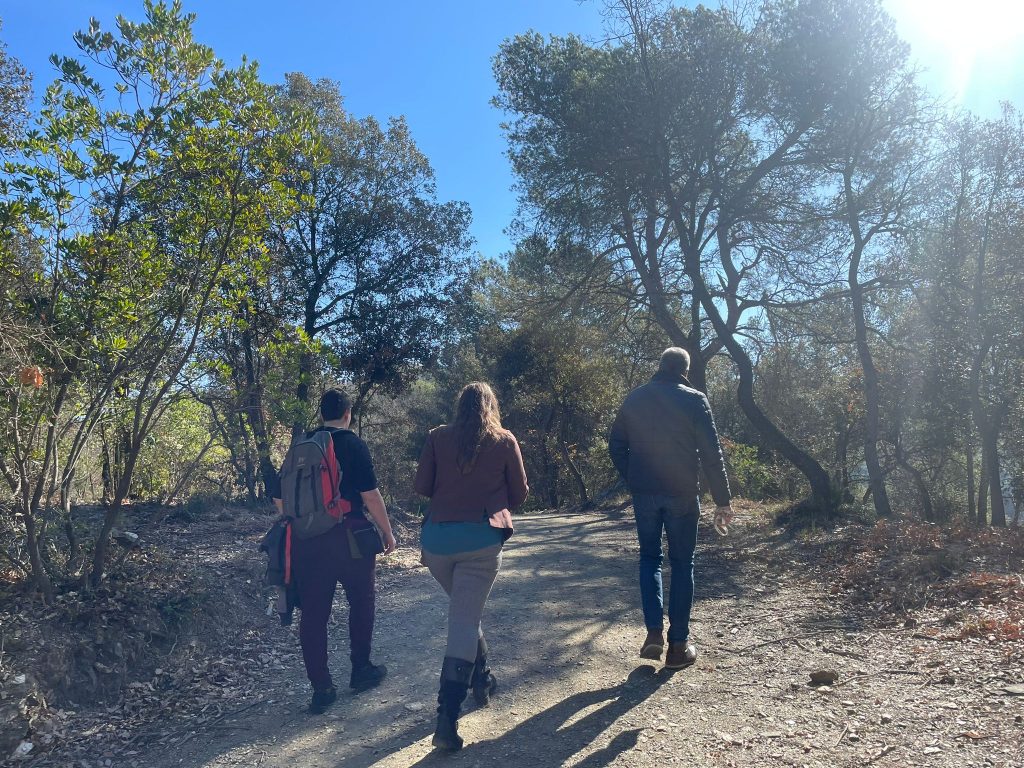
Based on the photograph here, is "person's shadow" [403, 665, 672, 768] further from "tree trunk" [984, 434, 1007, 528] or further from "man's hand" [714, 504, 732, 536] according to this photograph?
"tree trunk" [984, 434, 1007, 528]

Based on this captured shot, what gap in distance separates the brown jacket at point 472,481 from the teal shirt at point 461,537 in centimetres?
3

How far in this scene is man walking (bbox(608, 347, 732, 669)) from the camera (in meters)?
4.51

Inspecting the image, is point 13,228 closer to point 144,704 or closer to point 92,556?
point 92,556

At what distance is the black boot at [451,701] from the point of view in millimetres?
3551

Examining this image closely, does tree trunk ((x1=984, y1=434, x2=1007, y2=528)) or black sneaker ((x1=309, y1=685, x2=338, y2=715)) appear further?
tree trunk ((x1=984, y1=434, x2=1007, y2=528))

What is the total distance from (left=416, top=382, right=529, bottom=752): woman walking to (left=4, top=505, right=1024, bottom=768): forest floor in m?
0.68

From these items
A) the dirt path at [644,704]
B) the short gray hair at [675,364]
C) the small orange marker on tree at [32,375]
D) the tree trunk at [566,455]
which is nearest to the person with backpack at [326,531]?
the dirt path at [644,704]

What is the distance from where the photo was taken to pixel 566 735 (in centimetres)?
371

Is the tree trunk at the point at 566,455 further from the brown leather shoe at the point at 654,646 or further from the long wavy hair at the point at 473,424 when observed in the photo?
the long wavy hair at the point at 473,424

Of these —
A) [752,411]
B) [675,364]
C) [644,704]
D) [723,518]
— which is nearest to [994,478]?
[752,411]

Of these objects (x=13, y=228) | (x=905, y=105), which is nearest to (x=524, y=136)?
(x=905, y=105)

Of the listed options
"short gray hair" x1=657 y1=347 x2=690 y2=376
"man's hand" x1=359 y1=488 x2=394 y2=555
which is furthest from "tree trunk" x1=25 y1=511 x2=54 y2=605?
"short gray hair" x1=657 y1=347 x2=690 y2=376

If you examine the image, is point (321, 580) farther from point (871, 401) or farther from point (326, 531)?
point (871, 401)

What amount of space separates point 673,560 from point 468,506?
1553mm
